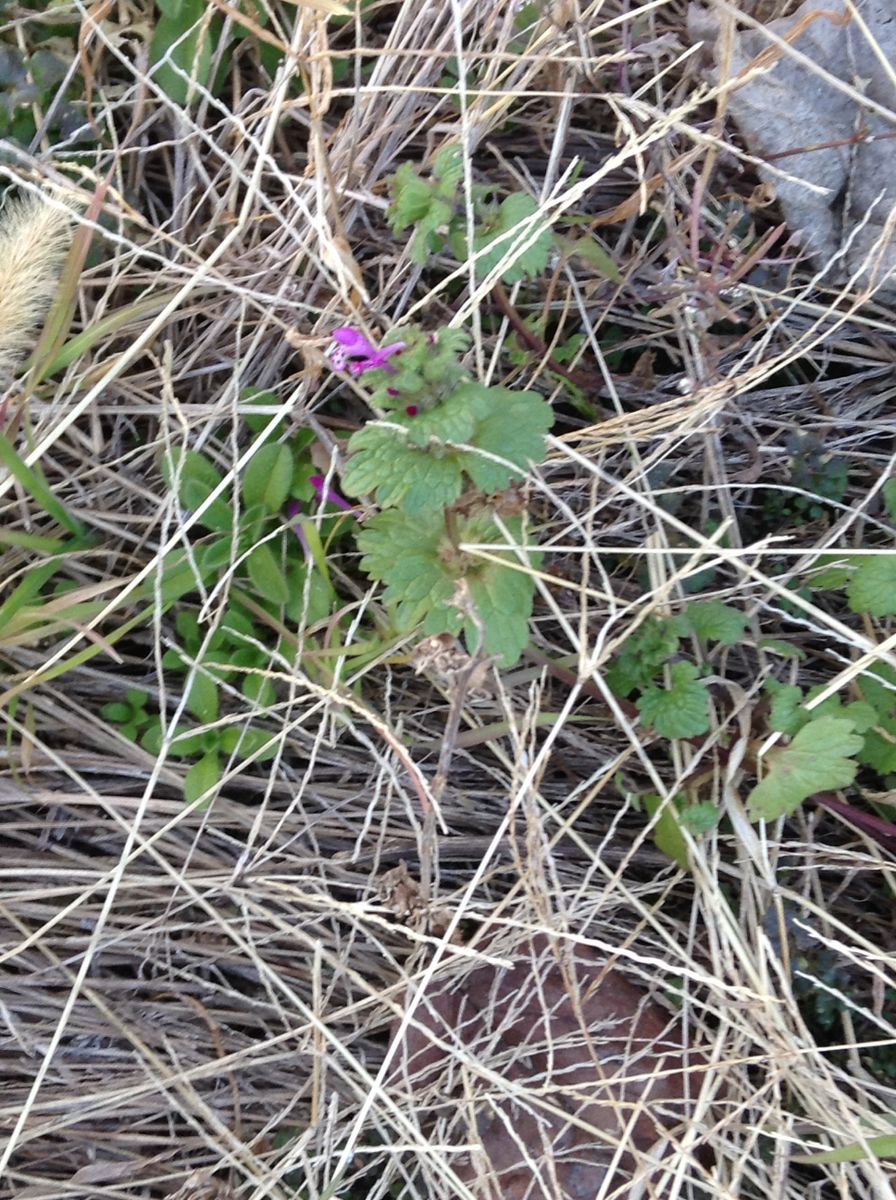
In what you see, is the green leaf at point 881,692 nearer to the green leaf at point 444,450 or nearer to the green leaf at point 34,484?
the green leaf at point 444,450

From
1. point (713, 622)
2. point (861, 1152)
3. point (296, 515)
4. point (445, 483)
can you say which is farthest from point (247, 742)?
point (861, 1152)

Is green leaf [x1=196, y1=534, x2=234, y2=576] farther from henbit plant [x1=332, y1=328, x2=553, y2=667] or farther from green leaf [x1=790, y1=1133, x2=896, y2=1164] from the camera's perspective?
green leaf [x1=790, y1=1133, x2=896, y2=1164]

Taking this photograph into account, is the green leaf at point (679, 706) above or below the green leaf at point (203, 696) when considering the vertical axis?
below

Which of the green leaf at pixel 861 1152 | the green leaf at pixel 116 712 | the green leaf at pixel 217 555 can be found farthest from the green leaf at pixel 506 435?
the green leaf at pixel 861 1152

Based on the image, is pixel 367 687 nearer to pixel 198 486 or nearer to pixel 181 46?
pixel 198 486

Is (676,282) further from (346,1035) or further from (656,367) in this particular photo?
(346,1035)

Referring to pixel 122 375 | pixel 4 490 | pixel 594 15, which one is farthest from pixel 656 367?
pixel 4 490

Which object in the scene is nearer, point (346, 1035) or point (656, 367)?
point (346, 1035)
